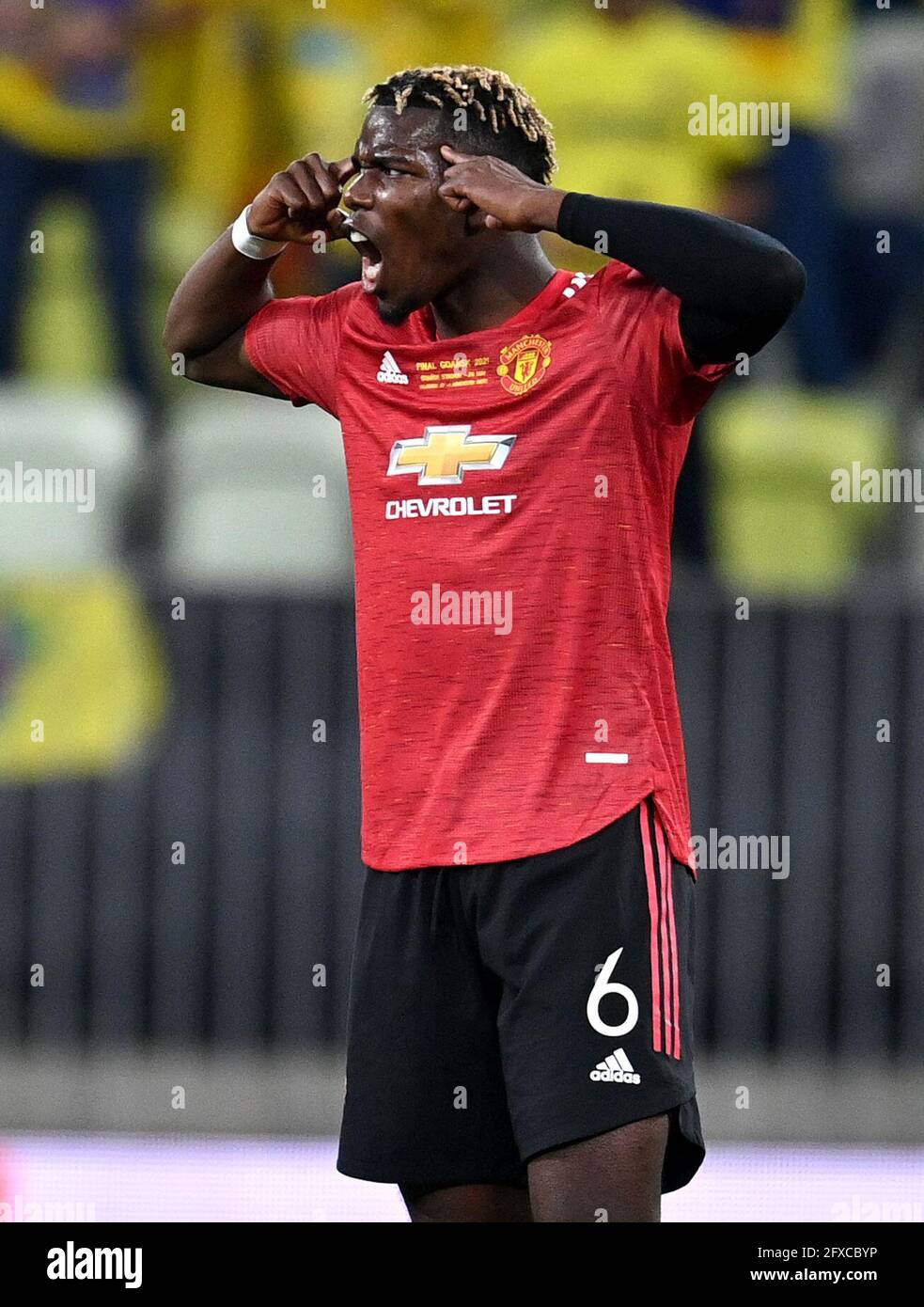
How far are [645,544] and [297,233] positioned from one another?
0.79m

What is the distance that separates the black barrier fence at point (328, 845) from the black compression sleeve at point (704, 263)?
2.80 m

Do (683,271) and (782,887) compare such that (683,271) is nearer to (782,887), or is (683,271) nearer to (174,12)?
(782,887)

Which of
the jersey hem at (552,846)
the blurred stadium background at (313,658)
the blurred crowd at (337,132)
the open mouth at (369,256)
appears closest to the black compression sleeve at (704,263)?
the open mouth at (369,256)

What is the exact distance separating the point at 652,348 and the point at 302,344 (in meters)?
0.67

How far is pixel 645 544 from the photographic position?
11.7 feet

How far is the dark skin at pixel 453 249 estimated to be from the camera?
3.33 metres

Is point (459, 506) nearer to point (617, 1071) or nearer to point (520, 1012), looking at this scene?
point (520, 1012)

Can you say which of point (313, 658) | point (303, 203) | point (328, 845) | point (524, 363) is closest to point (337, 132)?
point (313, 658)

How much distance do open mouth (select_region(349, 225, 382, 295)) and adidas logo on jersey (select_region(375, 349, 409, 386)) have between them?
0.39ft

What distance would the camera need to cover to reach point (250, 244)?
3.80m

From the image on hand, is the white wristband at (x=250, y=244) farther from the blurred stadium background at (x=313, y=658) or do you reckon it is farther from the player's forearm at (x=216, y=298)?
the blurred stadium background at (x=313, y=658)

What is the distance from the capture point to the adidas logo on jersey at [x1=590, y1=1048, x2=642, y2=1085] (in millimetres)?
3363

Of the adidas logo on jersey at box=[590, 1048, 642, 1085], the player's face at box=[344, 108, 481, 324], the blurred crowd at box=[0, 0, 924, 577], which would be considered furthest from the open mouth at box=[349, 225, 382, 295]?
the blurred crowd at box=[0, 0, 924, 577]
